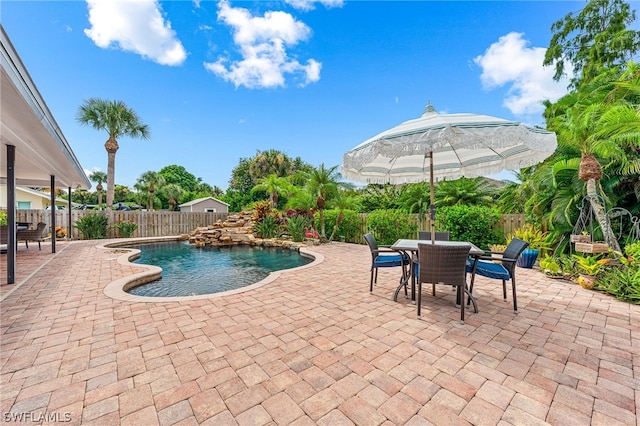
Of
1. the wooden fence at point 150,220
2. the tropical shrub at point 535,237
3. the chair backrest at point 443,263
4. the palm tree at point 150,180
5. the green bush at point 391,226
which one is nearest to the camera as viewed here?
the chair backrest at point 443,263

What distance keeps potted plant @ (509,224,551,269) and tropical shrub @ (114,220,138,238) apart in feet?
52.7

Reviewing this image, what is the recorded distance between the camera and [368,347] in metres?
2.47

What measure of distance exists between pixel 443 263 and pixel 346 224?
860 cm

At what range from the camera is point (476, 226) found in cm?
756

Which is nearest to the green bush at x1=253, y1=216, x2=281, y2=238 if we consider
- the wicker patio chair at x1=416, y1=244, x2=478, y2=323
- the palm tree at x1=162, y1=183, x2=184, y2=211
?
the wicker patio chair at x1=416, y1=244, x2=478, y2=323

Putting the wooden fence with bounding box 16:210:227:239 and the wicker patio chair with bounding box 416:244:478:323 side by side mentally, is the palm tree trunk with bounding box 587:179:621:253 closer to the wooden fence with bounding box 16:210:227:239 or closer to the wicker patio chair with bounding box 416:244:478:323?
the wicker patio chair with bounding box 416:244:478:323

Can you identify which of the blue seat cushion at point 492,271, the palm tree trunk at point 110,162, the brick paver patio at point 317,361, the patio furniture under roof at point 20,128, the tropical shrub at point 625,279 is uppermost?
the palm tree trunk at point 110,162

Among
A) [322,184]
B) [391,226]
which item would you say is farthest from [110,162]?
[391,226]

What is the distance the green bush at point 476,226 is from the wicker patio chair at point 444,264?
529cm

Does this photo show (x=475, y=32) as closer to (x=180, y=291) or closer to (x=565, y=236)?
(x=565, y=236)

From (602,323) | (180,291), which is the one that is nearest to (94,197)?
(180,291)

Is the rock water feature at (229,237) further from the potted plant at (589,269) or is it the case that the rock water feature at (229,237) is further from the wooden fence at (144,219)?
the potted plant at (589,269)

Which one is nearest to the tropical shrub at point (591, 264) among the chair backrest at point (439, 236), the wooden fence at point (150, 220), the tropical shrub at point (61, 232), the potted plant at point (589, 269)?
the potted plant at point (589, 269)

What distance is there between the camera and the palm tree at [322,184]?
36.8 ft
